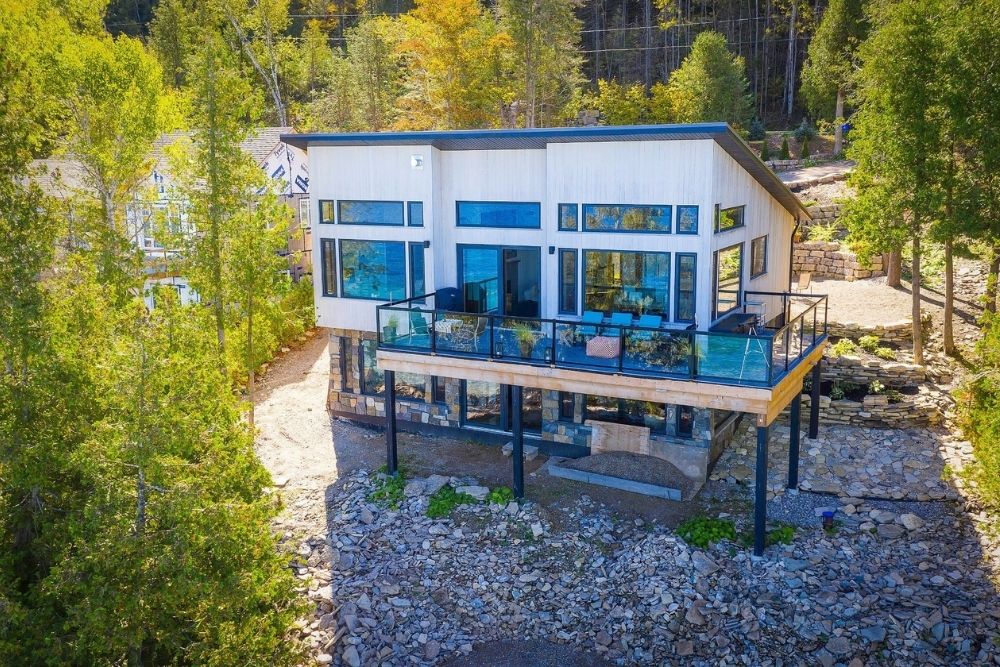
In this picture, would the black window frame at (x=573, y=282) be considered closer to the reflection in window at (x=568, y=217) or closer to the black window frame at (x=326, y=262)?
the reflection in window at (x=568, y=217)

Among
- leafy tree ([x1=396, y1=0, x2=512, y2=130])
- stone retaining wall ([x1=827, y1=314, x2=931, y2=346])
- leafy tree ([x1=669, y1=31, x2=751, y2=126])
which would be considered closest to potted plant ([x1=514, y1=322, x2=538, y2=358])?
stone retaining wall ([x1=827, y1=314, x2=931, y2=346])

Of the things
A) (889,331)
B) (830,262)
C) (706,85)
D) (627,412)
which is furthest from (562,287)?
(706,85)

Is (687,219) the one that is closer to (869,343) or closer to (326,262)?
(326,262)

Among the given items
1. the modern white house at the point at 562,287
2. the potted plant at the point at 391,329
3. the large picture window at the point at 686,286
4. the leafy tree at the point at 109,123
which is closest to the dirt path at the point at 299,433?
the modern white house at the point at 562,287

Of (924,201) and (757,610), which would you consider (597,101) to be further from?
(757,610)

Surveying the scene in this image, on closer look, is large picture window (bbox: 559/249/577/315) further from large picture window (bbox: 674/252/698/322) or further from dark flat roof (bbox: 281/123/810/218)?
dark flat roof (bbox: 281/123/810/218)

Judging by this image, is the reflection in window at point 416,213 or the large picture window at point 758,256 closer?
the reflection in window at point 416,213
